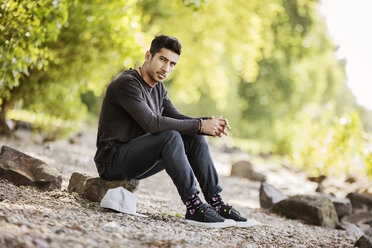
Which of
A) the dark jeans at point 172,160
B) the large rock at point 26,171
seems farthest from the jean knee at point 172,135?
the large rock at point 26,171

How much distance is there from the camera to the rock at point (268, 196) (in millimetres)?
5193

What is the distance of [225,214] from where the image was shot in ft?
10.8

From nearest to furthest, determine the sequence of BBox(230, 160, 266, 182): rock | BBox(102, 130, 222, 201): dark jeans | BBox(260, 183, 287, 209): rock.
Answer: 1. BBox(102, 130, 222, 201): dark jeans
2. BBox(260, 183, 287, 209): rock
3. BBox(230, 160, 266, 182): rock

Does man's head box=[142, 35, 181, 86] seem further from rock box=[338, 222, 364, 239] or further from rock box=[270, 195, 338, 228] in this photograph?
rock box=[338, 222, 364, 239]

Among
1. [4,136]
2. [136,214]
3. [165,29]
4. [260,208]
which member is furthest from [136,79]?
[165,29]

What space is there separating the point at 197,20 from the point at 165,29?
1.24 meters

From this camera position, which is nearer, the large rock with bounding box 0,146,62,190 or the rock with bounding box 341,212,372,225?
the large rock with bounding box 0,146,62,190

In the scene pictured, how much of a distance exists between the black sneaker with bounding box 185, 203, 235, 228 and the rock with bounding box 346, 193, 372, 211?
3.69 meters

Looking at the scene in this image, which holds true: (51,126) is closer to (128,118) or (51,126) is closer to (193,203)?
(128,118)

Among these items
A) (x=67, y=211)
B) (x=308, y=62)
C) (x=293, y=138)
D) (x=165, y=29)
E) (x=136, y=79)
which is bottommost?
(x=67, y=211)

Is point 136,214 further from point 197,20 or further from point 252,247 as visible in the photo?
point 197,20

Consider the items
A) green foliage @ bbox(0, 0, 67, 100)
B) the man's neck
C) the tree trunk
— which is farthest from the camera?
the tree trunk

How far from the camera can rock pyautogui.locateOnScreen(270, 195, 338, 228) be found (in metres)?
4.54

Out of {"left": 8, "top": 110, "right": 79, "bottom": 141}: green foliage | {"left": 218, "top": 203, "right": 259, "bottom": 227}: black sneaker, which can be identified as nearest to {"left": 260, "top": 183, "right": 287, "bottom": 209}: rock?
{"left": 218, "top": 203, "right": 259, "bottom": 227}: black sneaker
